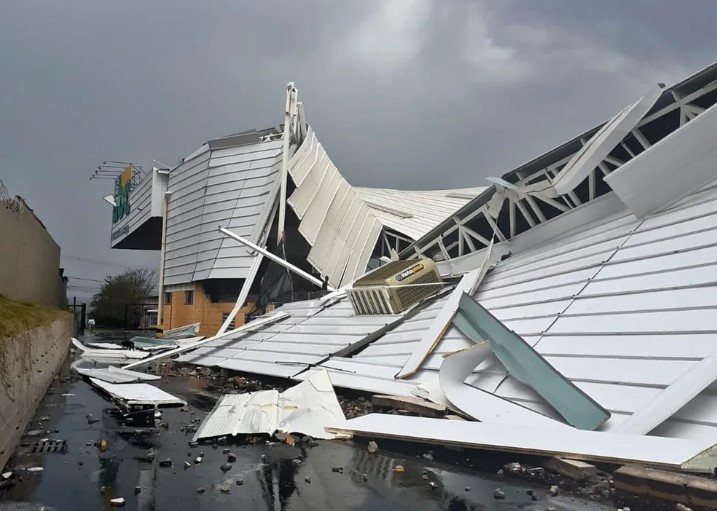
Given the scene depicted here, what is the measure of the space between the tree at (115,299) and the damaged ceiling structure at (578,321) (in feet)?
123

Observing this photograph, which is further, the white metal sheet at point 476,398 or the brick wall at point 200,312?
the brick wall at point 200,312

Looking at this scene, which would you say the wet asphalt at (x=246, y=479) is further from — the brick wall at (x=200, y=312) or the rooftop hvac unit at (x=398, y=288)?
the brick wall at (x=200, y=312)

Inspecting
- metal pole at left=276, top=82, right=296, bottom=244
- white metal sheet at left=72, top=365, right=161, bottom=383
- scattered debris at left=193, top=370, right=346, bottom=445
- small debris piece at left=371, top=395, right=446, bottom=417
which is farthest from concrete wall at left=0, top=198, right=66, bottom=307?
metal pole at left=276, top=82, right=296, bottom=244

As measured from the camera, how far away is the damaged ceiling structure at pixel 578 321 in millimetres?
5176

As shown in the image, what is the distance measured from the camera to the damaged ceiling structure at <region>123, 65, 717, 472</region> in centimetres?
518

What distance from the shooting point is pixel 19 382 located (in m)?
7.08

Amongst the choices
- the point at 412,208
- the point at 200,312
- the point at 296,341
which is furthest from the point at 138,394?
the point at 412,208

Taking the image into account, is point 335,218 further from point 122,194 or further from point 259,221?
point 122,194

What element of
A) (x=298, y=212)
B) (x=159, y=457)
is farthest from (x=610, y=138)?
(x=298, y=212)

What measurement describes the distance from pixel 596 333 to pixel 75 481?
5657 millimetres

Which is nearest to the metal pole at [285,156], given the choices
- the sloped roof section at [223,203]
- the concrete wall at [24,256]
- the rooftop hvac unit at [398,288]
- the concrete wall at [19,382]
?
the sloped roof section at [223,203]

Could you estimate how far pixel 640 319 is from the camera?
629cm

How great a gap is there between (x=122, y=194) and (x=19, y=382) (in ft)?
133

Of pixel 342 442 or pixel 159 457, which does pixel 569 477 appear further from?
pixel 159 457
